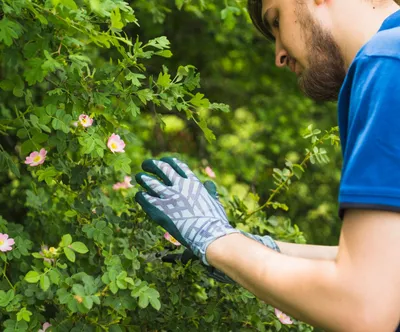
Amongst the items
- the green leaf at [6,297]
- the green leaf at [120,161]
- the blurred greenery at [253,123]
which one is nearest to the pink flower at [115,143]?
the green leaf at [120,161]

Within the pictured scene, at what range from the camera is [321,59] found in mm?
1929

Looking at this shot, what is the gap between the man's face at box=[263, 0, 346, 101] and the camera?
1.90 m

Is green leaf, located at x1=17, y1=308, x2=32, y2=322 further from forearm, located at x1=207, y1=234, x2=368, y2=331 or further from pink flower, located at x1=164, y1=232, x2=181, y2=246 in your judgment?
forearm, located at x1=207, y1=234, x2=368, y2=331

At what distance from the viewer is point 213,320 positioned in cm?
240

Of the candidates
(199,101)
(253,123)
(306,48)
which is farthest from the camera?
(253,123)

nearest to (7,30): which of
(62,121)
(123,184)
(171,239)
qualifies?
(62,121)

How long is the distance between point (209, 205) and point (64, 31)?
0.70 meters

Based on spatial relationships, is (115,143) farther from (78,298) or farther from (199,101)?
(78,298)

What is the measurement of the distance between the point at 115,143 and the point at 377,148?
96 cm

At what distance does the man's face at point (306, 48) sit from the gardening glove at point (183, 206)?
1.33 ft

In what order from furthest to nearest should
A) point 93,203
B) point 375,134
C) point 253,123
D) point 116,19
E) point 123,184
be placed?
point 253,123
point 123,184
point 93,203
point 116,19
point 375,134

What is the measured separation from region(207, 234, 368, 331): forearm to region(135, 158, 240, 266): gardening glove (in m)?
0.12

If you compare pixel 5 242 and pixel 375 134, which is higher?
pixel 375 134

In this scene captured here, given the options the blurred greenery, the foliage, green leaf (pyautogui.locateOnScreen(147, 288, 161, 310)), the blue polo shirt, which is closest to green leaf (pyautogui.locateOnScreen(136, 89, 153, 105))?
the foliage
